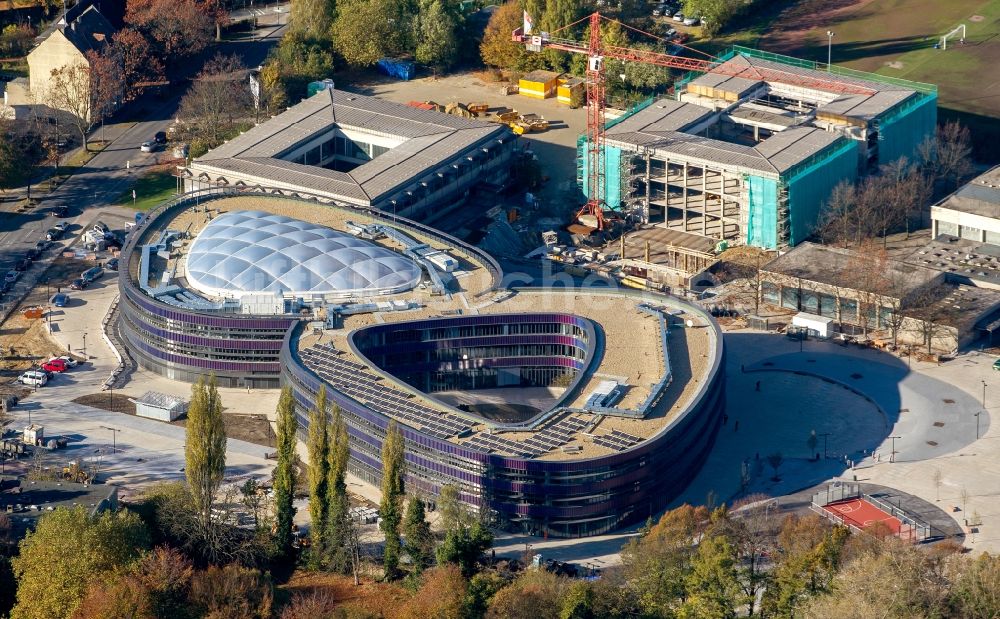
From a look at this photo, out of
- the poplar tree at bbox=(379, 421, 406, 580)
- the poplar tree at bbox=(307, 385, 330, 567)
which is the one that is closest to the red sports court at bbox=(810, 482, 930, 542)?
the poplar tree at bbox=(379, 421, 406, 580)

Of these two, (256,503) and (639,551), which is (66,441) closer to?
(256,503)

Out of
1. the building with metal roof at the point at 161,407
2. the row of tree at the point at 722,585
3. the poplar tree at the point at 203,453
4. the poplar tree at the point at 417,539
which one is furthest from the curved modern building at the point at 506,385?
the poplar tree at the point at 203,453

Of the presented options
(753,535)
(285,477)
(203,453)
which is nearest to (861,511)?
(753,535)

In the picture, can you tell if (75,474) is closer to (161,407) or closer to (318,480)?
(161,407)

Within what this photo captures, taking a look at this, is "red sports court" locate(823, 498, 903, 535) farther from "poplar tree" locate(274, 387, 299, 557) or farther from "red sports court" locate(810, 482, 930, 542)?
"poplar tree" locate(274, 387, 299, 557)

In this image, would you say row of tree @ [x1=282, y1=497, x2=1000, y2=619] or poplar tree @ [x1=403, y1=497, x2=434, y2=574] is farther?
poplar tree @ [x1=403, y1=497, x2=434, y2=574]

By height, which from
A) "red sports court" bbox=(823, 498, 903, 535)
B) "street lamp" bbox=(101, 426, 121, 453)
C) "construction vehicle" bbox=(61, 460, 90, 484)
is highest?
"construction vehicle" bbox=(61, 460, 90, 484)
